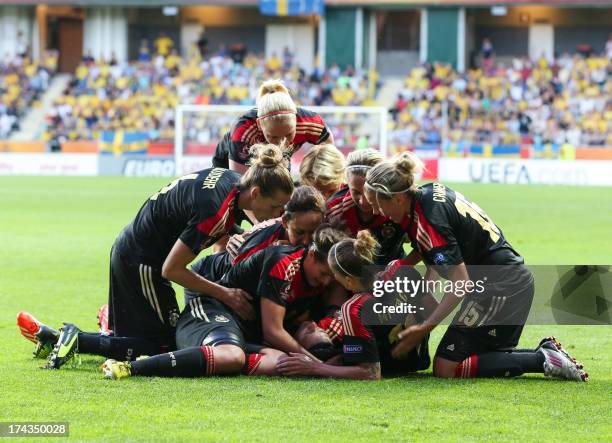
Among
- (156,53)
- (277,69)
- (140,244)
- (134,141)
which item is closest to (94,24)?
(156,53)

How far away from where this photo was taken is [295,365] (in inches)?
239

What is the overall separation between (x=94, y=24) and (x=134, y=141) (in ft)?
40.6

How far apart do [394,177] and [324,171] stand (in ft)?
3.78

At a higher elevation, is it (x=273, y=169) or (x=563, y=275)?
(x=273, y=169)

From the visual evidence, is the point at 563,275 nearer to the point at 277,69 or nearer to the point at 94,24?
the point at 277,69

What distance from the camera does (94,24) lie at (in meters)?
44.8

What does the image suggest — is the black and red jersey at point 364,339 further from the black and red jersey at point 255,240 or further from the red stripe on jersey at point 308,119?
the red stripe on jersey at point 308,119

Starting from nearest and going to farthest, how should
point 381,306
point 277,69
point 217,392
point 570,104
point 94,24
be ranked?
1. point 217,392
2. point 381,306
3. point 570,104
4. point 277,69
5. point 94,24

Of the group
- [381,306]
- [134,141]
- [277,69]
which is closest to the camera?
[381,306]

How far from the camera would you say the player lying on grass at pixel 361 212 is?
6.46m

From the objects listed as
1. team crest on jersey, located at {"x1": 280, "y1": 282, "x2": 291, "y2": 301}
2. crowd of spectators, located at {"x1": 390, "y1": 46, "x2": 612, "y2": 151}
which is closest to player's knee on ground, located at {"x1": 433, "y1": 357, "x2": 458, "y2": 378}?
team crest on jersey, located at {"x1": 280, "y1": 282, "x2": 291, "y2": 301}

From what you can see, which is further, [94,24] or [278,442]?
[94,24]

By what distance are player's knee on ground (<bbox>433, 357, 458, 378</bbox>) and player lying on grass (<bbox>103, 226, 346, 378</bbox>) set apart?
788 mm

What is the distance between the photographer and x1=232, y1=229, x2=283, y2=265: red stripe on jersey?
6574 millimetres
